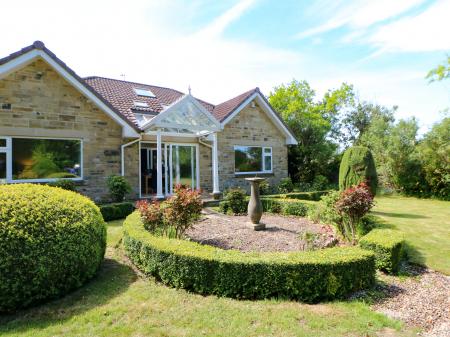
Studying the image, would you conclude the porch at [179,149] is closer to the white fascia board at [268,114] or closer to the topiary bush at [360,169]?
the white fascia board at [268,114]

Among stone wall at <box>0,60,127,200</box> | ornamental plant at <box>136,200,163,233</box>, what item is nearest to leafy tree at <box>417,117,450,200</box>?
ornamental plant at <box>136,200,163,233</box>

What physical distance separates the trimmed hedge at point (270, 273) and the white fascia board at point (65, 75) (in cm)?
871

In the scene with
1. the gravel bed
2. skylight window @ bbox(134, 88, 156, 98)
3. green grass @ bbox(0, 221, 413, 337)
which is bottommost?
green grass @ bbox(0, 221, 413, 337)

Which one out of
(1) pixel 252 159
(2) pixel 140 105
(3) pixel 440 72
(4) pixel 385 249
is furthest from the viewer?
(1) pixel 252 159

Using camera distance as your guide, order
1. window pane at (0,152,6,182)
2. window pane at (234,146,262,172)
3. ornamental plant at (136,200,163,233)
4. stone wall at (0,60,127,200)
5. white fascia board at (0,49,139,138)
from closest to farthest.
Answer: ornamental plant at (136,200,163,233) < white fascia board at (0,49,139,138) < window pane at (0,152,6,182) < stone wall at (0,60,127,200) < window pane at (234,146,262,172)

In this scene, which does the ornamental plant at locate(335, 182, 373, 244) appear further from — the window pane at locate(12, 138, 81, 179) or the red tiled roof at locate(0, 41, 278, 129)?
the window pane at locate(12, 138, 81, 179)

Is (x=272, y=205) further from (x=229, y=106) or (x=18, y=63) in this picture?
(x=18, y=63)

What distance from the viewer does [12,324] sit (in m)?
3.58

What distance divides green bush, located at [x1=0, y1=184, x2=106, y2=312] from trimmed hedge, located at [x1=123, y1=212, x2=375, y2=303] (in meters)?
1.29

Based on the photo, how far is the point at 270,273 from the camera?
168 inches

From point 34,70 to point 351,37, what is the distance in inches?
475

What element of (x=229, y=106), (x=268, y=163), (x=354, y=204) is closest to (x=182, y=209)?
(x=354, y=204)

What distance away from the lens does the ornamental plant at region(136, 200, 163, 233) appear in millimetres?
6883

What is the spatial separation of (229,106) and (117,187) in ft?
27.9
